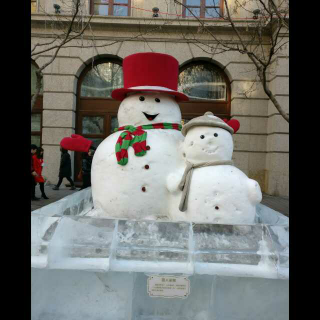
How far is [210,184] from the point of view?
7.65ft

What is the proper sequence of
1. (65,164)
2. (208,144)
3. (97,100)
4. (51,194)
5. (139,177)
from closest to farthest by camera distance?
(208,144), (139,177), (51,194), (65,164), (97,100)

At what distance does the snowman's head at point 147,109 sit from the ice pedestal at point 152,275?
4.23 ft

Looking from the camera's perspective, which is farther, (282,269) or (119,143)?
(119,143)

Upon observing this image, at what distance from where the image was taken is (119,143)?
2.68 m

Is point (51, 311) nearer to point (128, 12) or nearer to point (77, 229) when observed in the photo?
point (77, 229)

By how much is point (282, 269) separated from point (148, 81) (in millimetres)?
2040

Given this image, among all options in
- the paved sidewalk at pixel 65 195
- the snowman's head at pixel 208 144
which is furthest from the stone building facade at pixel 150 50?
the snowman's head at pixel 208 144

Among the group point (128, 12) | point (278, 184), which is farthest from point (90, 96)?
point (278, 184)

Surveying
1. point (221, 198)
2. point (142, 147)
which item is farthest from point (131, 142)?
point (221, 198)

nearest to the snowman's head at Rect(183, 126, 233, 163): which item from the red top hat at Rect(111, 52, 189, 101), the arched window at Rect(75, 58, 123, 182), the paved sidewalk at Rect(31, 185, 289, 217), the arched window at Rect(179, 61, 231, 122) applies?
the red top hat at Rect(111, 52, 189, 101)

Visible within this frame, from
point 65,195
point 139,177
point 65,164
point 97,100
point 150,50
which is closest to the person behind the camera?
point 139,177

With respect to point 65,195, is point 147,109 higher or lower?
higher

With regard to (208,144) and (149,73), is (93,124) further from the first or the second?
(208,144)

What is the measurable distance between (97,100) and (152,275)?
725 centimetres
